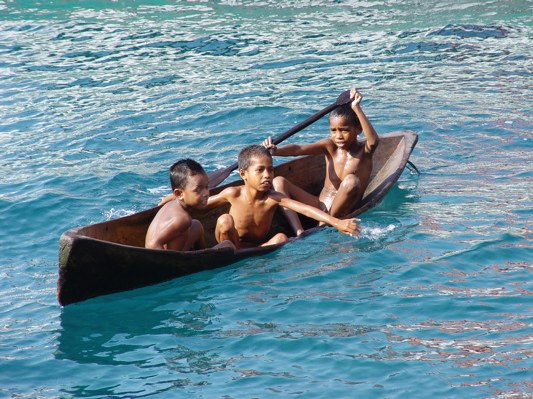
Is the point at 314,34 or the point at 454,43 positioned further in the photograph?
the point at 314,34

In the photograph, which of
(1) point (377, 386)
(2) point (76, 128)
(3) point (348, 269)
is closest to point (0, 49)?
(2) point (76, 128)

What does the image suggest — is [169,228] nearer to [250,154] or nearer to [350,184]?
[250,154]

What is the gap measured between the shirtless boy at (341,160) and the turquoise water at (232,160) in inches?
12.4

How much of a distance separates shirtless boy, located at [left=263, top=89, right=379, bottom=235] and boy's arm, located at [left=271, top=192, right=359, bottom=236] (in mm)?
330

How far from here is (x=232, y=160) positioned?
10.6 meters

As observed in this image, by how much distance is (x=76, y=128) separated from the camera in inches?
473

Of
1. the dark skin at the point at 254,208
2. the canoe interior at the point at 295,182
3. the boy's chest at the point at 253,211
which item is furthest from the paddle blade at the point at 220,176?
the boy's chest at the point at 253,211

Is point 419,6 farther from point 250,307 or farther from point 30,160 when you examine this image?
point 250,307

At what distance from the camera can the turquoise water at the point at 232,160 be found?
19.5 ft

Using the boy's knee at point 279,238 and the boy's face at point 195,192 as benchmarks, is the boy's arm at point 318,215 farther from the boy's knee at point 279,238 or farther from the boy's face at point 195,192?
the boy's face at point 195,192

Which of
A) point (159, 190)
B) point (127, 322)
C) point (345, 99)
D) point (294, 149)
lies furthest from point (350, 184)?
point (127, 322)

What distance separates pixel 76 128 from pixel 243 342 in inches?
254

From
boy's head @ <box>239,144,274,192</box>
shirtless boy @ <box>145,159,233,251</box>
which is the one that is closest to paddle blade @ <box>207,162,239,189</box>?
boy's head @ <box>239,144,274,192</box>

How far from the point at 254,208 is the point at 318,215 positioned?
1.97ft
